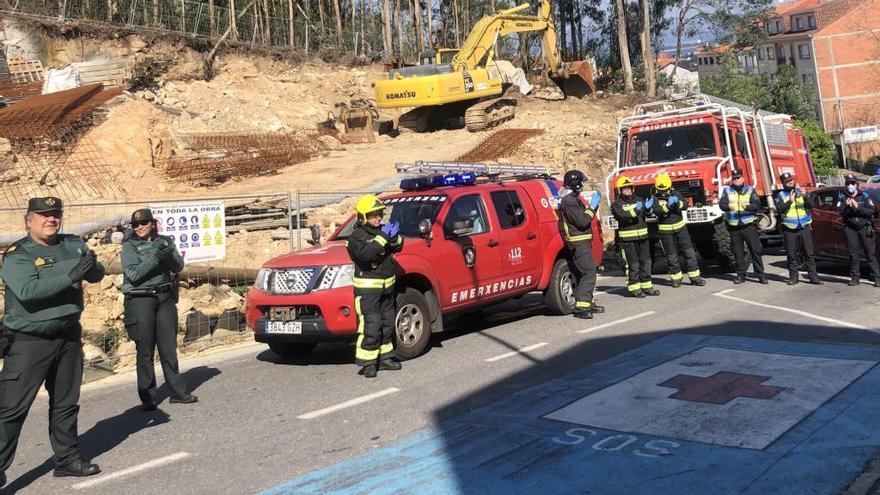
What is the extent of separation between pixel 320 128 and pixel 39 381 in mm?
27150

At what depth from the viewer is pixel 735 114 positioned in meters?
15.5

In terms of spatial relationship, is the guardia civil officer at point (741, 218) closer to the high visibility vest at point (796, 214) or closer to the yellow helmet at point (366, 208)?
the high visibility vest at point (796, 214)

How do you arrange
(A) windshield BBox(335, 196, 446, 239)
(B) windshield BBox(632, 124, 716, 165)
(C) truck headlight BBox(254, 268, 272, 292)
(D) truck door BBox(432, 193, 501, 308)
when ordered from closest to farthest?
(C) truck headlight BBox(254, 268, 272, 292) < (D) truck door BBox(432, 193, 501, 308) < (A) windshield BBox(335, 196, 446, 239) < (B) windshield BBox(632, 124, 716, 165)

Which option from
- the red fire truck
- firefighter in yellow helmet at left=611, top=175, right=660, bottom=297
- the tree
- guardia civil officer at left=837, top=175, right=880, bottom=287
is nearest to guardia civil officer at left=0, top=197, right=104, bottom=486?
firefighter in yellow helmet at left=611, top=175, right=660, bottom=297

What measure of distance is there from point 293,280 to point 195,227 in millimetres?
3158

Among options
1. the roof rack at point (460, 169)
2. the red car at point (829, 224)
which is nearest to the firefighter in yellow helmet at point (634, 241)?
the roof rack at point (460, 169)

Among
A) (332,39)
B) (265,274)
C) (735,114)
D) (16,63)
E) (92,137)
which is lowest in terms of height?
(265,274)

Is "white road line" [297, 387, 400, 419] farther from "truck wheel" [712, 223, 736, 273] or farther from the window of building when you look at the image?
the window of building

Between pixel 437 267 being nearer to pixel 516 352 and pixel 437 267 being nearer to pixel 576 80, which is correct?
pixel 516 352

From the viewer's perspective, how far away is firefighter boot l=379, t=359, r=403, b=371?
8398mm

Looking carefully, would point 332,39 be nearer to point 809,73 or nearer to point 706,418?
point 706,418

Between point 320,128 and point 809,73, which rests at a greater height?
point 809,73

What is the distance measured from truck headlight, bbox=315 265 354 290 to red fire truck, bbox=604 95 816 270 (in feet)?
22.0

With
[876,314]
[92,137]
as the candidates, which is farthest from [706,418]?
[92,137]
